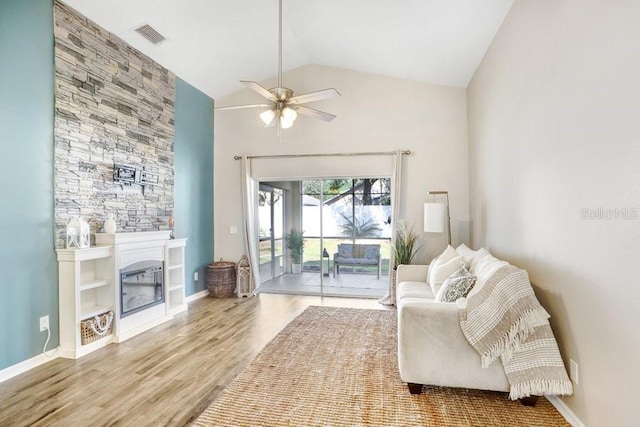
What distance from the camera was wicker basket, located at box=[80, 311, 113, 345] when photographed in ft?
10.4

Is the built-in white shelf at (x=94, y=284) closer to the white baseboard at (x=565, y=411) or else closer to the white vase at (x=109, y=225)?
the white vase at (x=109, y=225)

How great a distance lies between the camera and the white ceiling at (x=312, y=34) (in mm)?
3398

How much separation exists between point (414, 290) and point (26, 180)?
395cm

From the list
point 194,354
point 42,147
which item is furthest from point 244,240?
point 42,147

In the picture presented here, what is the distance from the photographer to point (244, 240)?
573 centimetres

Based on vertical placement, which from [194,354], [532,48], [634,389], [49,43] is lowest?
[194,354]

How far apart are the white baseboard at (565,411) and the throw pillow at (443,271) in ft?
4.54

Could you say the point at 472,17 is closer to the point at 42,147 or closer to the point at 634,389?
the point at 634,389

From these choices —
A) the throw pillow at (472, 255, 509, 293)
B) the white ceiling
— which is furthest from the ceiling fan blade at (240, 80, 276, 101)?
the throw pillow at (472, 255, 509, 293)

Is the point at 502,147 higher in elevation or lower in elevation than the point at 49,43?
lower

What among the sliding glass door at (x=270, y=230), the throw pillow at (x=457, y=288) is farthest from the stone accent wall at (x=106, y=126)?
the throw pillow at (x=457, y=288)

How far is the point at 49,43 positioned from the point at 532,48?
14.1 ft

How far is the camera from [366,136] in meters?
5.31

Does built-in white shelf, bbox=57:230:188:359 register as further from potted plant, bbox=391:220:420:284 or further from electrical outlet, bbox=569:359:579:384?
electrical outlet, bbox=569:359:579:384
